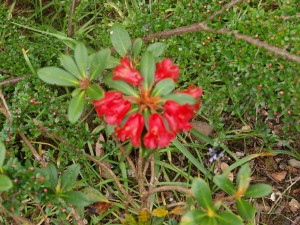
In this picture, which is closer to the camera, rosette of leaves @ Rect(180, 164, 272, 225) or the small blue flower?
rosette of leaves @ Rect(180, 164, 272, 225)

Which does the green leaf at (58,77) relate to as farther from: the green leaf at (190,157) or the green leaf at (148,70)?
the green leaf at (190,157)

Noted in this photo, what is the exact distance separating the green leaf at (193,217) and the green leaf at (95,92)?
0.60 metres

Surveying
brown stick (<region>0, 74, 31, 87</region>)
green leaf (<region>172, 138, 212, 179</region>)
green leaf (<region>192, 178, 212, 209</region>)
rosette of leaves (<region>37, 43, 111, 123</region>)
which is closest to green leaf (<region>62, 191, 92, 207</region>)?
rosette of leaves (<region>37, 43, 111, 123</region>)

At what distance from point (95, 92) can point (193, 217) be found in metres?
0.65

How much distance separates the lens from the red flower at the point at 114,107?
1.69m

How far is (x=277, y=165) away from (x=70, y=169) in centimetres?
129

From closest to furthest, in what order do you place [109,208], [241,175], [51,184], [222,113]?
[241,175] < [51,184] < [109,208] < [222,113]

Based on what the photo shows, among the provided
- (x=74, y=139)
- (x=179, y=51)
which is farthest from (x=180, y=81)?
(x=74, y=139)

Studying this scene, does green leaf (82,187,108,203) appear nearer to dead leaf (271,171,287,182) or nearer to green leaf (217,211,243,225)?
green leaf (217,211,243,225)

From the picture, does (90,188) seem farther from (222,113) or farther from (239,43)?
(239,43)

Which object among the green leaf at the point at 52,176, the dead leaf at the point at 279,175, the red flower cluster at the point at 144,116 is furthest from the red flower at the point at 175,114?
the dead leaf at the point at 279,175

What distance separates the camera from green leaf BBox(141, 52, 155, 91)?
1.78 metres

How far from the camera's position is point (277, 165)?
9.12 ft

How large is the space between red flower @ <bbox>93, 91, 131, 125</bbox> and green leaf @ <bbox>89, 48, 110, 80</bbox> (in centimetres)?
20
